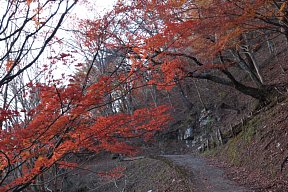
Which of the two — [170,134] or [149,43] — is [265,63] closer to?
[170,134]

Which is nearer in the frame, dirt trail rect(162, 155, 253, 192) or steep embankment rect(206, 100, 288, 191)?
steep embankment rect(206, 100, 288, 191)

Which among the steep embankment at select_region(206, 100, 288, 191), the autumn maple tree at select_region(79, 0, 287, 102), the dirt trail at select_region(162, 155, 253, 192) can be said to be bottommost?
the dirt trail at select_region(162, 155, 253, 192)

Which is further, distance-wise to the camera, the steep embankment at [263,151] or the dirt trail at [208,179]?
the dirt trail at [208,179]

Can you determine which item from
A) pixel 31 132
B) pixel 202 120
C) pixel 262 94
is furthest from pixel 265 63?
pixel 31 132

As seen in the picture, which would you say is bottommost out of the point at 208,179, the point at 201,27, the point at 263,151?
the point at 208,179

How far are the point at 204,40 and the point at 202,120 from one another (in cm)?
1003

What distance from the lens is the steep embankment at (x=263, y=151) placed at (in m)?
7.14

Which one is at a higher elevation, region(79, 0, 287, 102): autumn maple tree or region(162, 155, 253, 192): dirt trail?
region(79, 0, 287, 102): autumn maple tree

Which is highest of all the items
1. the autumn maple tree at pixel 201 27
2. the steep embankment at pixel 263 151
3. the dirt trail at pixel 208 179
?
the autumn maple tree at pixel 201 27

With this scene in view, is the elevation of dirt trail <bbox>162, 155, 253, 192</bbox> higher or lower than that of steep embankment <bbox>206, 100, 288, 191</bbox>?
lower

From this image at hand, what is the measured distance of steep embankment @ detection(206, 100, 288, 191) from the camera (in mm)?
7141

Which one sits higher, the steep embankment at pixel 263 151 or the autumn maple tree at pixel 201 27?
the autumn maple tree at pixel 201 27

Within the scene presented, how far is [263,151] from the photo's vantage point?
8.62 meters

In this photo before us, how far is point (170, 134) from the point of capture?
883 inches
